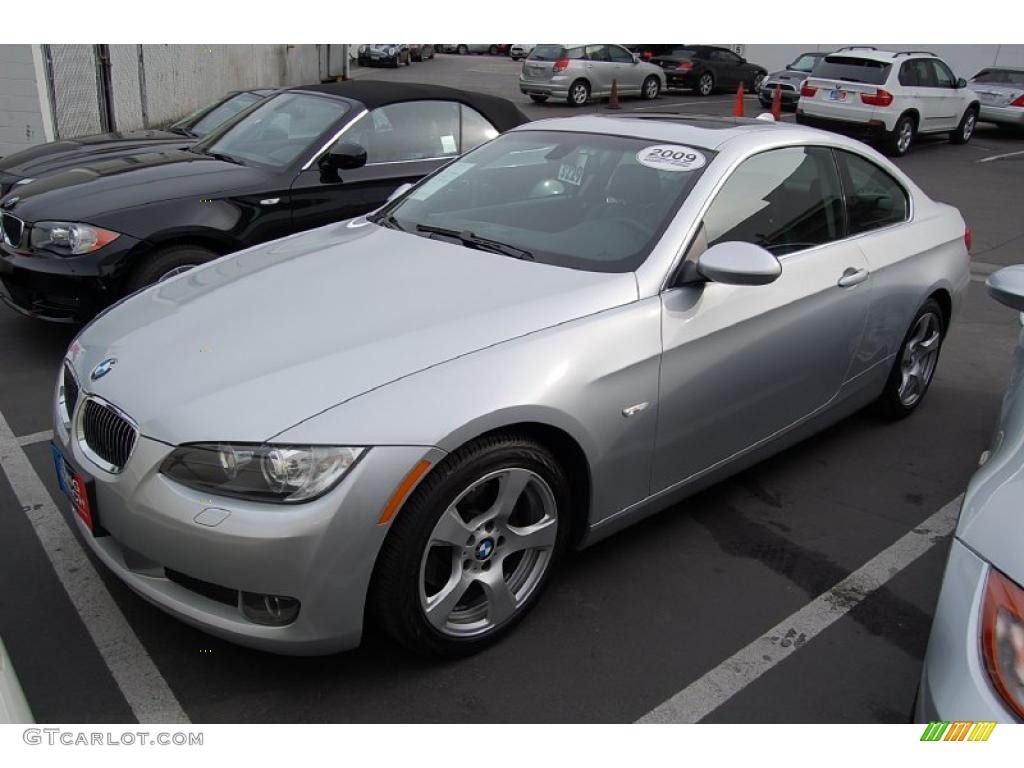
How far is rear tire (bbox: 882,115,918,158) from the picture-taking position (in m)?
15.6

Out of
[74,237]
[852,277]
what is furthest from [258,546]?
[74,237]

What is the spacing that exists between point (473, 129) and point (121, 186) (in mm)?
2463

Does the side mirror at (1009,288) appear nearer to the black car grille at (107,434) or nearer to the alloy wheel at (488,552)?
the alloy wheel at (488,552)

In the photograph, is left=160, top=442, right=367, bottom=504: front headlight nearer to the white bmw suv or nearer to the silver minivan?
the white bmw suv

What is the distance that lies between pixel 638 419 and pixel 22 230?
397cm

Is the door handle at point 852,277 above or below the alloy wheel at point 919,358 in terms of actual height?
above

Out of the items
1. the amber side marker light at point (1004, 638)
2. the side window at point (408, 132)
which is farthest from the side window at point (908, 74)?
the amber side marker light at point (1004, 638)

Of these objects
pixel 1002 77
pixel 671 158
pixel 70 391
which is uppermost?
pixel 671 158

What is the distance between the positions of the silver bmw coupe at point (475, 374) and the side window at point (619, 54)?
2000 cm

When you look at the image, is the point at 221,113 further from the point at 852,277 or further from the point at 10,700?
the point at 10,700

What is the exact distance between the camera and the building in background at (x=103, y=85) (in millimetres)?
11977

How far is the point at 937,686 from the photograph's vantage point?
1.83m

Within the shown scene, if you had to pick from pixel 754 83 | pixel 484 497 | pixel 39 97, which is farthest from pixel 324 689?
pixel 754 83

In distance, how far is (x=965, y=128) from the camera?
18156 mm
